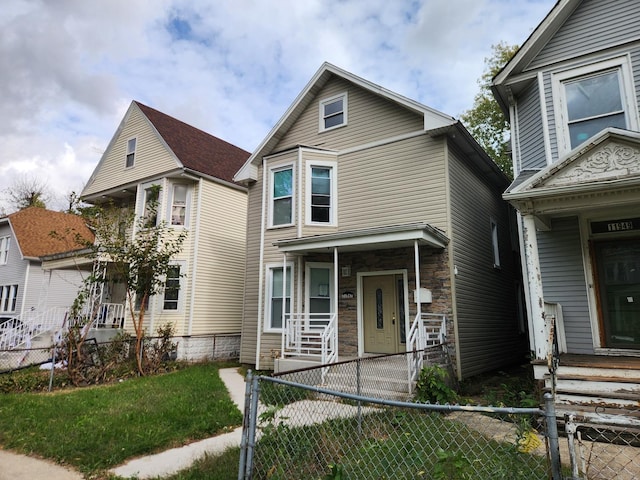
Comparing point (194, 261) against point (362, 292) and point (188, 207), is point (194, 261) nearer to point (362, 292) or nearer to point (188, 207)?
point (188, 207)

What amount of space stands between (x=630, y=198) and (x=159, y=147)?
14.7 meters

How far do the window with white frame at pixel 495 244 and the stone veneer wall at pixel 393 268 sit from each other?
3.99m

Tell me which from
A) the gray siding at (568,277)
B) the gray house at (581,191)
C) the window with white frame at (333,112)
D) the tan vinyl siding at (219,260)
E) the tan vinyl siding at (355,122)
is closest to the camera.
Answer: the gray house at (581,191)

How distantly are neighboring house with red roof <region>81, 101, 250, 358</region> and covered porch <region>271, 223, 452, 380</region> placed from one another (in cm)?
416

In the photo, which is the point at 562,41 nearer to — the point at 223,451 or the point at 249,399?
the point at 249,399

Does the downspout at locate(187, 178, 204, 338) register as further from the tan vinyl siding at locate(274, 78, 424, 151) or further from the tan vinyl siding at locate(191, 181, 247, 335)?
the tan vinyl siding at locate(274, 78, 424, 151)

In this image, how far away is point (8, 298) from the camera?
20000mm

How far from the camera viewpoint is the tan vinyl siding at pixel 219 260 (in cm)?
1465

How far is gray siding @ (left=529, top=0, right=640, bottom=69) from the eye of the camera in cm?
789

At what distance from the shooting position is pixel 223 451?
499 centimetres

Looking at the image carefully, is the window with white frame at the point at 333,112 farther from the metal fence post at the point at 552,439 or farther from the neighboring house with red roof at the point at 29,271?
the neighboring house with red roof at the point at 29,271

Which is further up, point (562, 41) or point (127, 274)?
point (562, 41)

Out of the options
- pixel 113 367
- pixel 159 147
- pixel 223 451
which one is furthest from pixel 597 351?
pixel 159 147

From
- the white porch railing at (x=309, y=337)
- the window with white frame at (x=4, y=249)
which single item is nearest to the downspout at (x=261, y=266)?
the white porch railing at (x=309, y=337)
